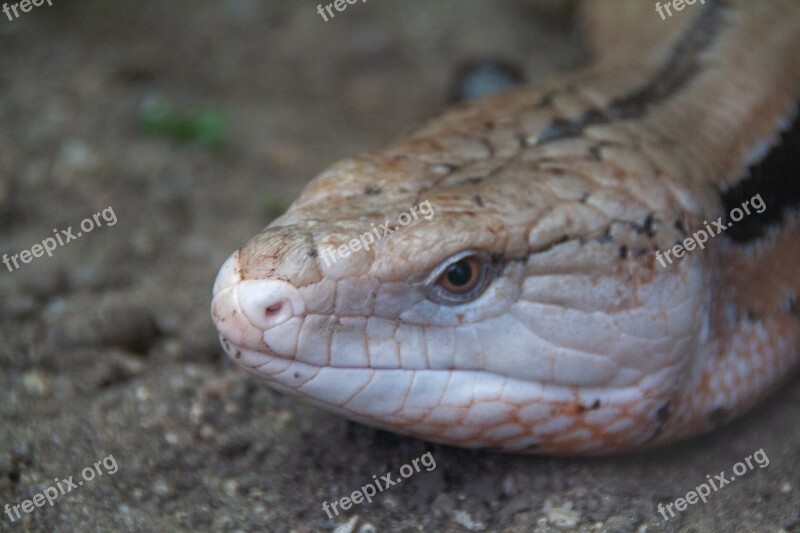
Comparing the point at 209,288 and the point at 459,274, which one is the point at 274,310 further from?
the point at 209,288

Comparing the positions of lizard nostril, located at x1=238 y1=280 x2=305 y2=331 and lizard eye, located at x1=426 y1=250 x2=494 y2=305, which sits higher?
lizard nostril, located at x1=238 y1=280 x2=305 y2=331

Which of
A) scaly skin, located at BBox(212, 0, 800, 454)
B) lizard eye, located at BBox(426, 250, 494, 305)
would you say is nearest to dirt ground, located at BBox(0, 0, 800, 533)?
scaly skin, located at BBox(212, 0, 800, 454)

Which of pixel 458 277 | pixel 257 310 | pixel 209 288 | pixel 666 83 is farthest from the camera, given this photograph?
pixel 209 288

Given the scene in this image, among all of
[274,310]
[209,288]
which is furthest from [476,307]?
[209,288]

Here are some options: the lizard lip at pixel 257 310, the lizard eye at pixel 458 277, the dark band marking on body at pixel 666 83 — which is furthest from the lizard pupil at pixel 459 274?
the dark band marking on body at pixel 666 83

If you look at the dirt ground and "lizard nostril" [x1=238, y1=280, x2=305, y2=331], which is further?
the dirt ground

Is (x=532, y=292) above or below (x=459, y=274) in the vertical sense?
below

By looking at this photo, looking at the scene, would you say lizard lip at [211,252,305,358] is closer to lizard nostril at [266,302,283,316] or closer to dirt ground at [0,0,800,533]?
lizard nostril at [266,302,283,316]
